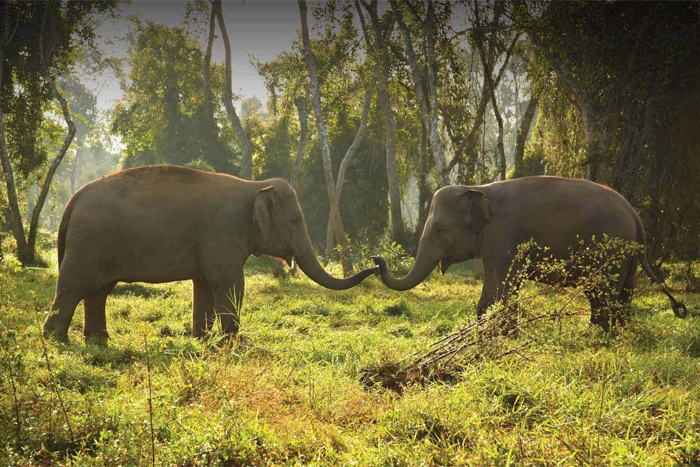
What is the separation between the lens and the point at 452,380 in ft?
15.5

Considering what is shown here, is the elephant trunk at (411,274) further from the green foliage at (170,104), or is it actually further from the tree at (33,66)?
the green foliage at (170,104)

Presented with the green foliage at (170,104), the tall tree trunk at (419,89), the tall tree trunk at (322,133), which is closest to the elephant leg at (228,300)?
the tall tree trunk at (419,89)

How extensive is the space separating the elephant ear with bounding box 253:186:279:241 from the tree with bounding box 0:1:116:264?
1037 cm

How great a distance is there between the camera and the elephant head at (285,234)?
6.93 meters

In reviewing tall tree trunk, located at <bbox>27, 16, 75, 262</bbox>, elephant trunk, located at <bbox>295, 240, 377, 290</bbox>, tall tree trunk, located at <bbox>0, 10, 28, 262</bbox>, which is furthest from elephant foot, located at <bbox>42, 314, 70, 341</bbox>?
tall tree trunk, located at <bbox>0, 10, 28, 262</bbox>

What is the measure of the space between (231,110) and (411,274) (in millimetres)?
11478

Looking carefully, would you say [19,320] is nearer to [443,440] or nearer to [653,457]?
[443,440]

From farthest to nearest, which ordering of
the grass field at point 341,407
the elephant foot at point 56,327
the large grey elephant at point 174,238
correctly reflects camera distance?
the large grey elephant at point 174,238 → the elephant foot at point 56,327 → the grass field at point 341,407

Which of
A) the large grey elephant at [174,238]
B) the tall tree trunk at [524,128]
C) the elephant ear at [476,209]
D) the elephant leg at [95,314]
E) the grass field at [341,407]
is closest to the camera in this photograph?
the grass field at [341,407]

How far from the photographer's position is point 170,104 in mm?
28766

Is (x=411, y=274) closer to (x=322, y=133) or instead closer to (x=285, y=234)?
(x=285, y=234)

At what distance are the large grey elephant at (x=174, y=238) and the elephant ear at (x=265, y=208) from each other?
0.01 meters

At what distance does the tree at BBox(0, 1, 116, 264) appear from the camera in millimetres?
14938

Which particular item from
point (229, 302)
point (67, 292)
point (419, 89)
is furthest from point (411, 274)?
point (419, 89)
